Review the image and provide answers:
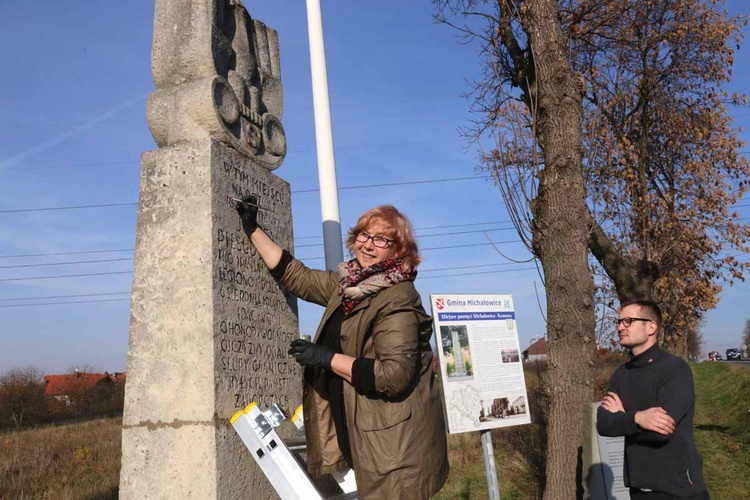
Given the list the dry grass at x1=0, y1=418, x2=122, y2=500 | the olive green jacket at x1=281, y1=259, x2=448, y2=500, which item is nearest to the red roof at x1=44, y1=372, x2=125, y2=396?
the dry grass at x1=0, y1=418, x2=122, y2=500

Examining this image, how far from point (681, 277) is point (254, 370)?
14.4 metres

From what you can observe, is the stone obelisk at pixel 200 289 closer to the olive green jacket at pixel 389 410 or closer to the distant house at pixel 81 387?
the olive green jacket at pixel 389 410

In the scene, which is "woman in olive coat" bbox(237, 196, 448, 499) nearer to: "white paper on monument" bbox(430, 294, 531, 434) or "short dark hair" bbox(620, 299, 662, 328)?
"short dark hair" bbox(620, 299, 662, 328)

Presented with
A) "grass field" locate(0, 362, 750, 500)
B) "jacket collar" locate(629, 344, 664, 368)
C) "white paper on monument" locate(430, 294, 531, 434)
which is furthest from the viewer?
"grass field" locate(0, 362, 750, 500)

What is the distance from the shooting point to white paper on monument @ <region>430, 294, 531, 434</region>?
5.46 m

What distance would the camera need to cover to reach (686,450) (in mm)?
3223

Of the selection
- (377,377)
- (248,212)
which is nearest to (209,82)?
(248,212)

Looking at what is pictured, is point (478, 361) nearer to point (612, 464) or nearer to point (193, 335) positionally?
point (612, 464)

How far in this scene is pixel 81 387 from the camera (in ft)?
95.0

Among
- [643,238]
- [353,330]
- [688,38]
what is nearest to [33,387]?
[643,238]

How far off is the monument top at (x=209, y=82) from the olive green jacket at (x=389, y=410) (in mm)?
1263

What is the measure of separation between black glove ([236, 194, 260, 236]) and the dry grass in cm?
568

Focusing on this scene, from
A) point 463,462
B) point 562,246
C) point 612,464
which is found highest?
point 562,246

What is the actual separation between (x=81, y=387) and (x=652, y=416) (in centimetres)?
2981
